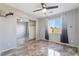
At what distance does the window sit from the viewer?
2.31 m

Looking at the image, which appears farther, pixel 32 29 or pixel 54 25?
pixel 32 29

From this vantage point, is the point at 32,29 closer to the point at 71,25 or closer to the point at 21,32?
the point at 21,32

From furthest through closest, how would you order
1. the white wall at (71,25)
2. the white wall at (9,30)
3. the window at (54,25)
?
1. the white wall at (71,25)
2. the window at (54,25)
3. the white wall at (9,30)

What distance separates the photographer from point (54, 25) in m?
2.30

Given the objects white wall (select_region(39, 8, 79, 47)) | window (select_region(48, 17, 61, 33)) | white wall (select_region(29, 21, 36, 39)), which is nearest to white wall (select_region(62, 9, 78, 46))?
white wall (select_region(39, 8, 79, 47))

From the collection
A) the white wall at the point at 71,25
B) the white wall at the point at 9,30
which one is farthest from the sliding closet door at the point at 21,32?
the white wall at the point at 71,25

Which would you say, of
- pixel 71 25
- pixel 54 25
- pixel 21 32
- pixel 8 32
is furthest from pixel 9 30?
pixel 71 25

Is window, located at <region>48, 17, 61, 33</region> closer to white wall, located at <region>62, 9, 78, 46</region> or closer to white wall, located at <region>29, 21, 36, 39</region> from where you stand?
white wall, located at <region>62, 9, 78, 46</region>

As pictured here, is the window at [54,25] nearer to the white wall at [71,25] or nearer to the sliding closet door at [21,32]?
the white wall at [71,25]

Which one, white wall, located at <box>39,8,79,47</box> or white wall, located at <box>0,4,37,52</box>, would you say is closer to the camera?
white wall, located at <box>0,4,37,52</box>

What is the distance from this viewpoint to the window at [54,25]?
2311mm

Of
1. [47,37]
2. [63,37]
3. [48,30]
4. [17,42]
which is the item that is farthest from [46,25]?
[17,42]

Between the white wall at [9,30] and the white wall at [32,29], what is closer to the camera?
the white wall at [9,30]

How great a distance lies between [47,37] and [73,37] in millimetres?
775
